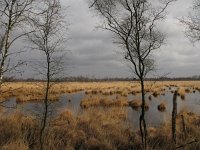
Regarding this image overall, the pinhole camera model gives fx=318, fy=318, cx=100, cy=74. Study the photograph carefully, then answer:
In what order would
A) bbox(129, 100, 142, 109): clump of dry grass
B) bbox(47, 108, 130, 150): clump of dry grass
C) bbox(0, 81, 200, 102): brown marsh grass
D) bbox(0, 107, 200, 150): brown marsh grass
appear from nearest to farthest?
bbox(0, 81, 200, 102): brown marsh grass → bbox(0, 107, 200, 150): brown marsh grass → bbox(47, 108, 130, 150): clump of dry grass → bbox(129, 100, 142, 109): clump of dry grass

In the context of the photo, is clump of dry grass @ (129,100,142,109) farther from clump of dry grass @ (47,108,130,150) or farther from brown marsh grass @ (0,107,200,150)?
brown marsh grass @ (0,107,200,150)

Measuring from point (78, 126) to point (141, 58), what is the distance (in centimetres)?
658

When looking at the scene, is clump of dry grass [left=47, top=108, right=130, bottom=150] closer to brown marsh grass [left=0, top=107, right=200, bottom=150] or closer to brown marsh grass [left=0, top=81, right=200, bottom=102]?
brown marsh grass [left=0, top=107, right=200, bottom=150]

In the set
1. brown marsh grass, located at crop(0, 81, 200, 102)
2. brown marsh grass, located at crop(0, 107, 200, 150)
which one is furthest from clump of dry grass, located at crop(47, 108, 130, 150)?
brown marsh grass, located at crop(0, 81, 200, 102)

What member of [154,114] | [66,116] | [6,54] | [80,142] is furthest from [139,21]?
[154,114]

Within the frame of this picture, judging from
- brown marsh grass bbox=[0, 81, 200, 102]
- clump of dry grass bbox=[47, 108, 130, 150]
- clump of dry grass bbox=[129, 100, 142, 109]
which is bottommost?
clump of dry grass bbox=[47, 108, 130, 150]

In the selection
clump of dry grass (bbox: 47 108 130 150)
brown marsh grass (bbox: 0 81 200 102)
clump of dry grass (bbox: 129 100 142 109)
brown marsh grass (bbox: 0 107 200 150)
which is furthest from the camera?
clump of dry grass (bbox: 129 100 142 109)

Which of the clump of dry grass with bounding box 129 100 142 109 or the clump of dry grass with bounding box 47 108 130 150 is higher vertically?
the clump of dry grass with bounding box 129 100 142 109

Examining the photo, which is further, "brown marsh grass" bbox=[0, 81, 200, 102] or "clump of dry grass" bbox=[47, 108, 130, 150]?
"clump of dry grass" bbox=[47, 108, 130, 150]

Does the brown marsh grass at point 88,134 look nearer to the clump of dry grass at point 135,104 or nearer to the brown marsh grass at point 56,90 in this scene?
the brown marsh grass at point 56,90

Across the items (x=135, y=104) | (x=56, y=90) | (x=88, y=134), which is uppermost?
(x=56, y=90)

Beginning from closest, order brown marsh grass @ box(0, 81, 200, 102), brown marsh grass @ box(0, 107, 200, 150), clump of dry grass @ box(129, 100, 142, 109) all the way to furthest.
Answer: brown marsh grass @ box(0, 81, 200, 102) < brown marsh grass @ box(0, 107, 200, 150) < clump of dry grass @ box(129, 100, 142, 109)

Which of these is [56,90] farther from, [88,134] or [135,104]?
[88,134]

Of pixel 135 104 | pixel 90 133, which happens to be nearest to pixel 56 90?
pixel 135 104
